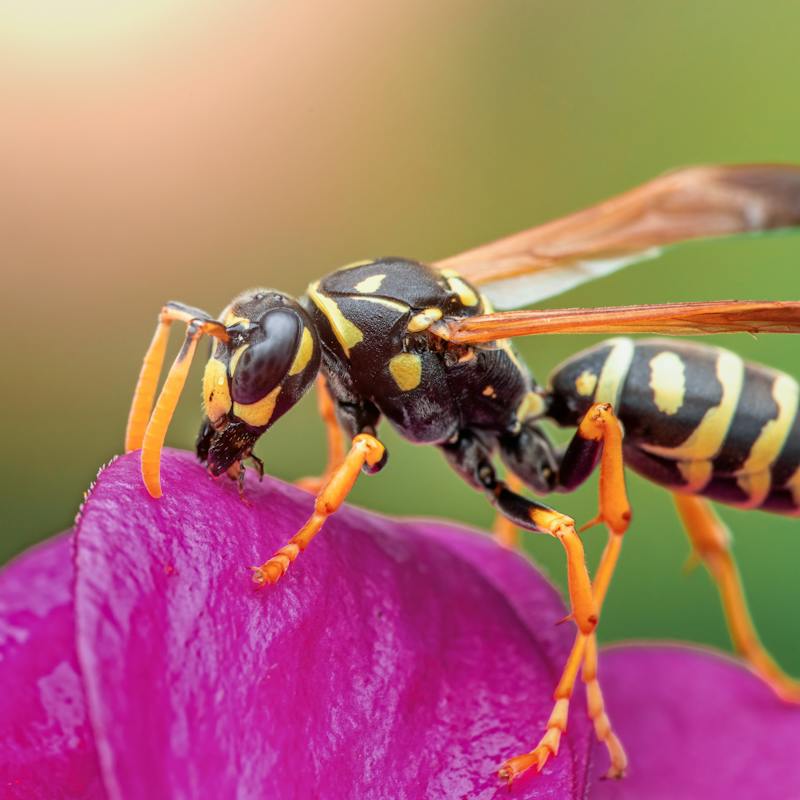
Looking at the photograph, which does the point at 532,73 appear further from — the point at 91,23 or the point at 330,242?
the point at 91,23

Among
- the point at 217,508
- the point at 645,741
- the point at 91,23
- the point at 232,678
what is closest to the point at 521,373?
the point at 645,741

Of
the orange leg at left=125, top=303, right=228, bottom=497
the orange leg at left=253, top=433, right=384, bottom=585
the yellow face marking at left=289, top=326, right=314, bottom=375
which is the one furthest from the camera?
the yellow face marking at left=289, top=326, right=314, bottom=375

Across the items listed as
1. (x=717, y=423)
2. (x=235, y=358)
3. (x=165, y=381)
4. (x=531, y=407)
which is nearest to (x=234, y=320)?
(x=235, y=358)

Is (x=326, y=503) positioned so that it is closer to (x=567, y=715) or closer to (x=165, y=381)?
(x=165, y=381)

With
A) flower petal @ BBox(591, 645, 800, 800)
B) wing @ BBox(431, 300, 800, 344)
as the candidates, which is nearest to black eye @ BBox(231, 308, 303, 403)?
wing @ BBox(431, 300, 800, 344)

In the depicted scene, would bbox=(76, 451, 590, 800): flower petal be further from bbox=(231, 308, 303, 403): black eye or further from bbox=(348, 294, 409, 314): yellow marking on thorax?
bbox=(348, 294, 409, 314): yellow marking on thorax
